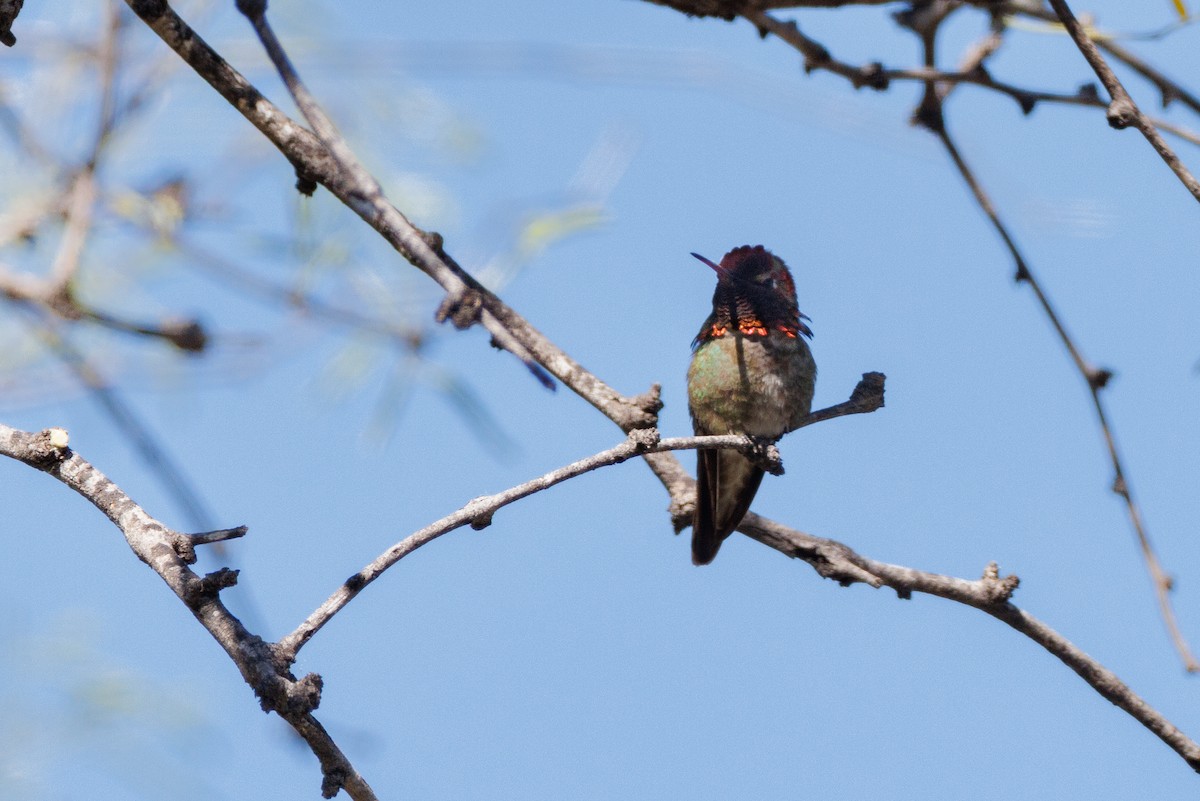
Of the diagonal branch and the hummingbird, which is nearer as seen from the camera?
the diagonal branch

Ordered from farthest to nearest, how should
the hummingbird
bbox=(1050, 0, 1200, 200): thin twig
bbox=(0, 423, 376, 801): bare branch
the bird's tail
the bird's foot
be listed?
the hummingbird
the bird's tail
the bird's foot
bbox=(1050, 0, 1200, 200): thin twig
bbox=(0, 423, 376, 801): bare branch

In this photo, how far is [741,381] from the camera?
4617mm

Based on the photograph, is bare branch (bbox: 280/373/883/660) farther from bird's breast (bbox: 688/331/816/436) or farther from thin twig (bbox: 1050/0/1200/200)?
bird's breast (bbox: 688/331/816/436)

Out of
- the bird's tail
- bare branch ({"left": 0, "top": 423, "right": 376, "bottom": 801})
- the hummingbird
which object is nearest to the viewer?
bare branch ({"left": 0, "top": 423, "right": 376, "bottom": 801})

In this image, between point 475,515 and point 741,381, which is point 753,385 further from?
point 475,515

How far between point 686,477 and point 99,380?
1631 millimetres

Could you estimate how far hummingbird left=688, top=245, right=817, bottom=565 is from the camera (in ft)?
15.0

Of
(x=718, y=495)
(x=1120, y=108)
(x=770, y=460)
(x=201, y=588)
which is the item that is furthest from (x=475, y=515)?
(x=718, y=495)

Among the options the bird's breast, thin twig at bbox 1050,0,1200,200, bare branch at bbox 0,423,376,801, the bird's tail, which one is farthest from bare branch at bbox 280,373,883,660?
the bird's breast

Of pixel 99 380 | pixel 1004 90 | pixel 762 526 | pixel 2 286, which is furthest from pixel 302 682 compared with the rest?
pixel 1004 90

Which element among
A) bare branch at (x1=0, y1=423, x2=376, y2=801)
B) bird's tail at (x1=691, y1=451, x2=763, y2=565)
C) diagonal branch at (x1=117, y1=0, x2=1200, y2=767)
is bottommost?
bare branch at (x1=0, y1=423, x2=376, y2=801)

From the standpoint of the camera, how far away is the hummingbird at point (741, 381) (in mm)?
4582

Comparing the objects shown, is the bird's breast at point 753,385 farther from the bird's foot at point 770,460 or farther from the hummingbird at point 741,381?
the bird's foot at point 770,460

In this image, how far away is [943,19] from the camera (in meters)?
4.18
